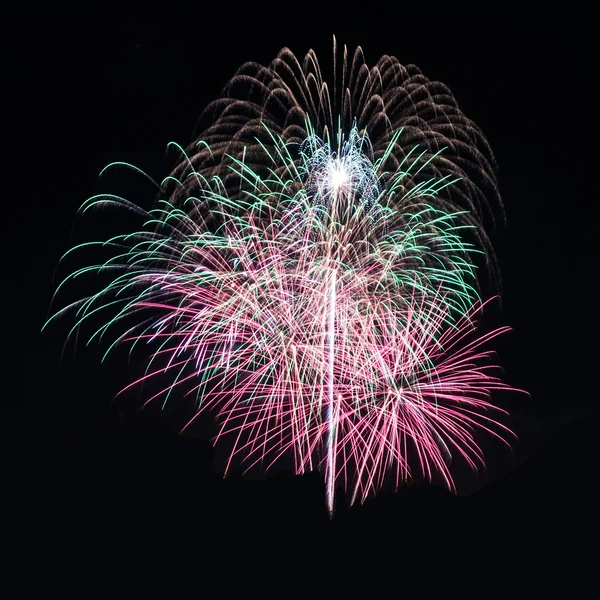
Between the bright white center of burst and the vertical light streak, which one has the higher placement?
the bright white center of burst

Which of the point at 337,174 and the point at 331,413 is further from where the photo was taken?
the point at 331,413

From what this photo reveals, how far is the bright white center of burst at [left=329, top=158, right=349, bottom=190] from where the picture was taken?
48.1ft

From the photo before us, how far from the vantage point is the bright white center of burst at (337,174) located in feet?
48.1

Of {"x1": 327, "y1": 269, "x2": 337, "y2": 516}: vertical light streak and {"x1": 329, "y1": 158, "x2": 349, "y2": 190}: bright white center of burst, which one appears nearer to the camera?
{"x1": 329, "y1": 158, "x2": 349, "y2": 190}: bright white center of burst

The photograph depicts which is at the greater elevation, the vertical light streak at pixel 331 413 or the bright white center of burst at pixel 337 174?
the bright white center of burst at pixel 337 174

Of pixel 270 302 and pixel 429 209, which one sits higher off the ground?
pixel 429 209

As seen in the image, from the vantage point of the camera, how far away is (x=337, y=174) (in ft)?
48.2

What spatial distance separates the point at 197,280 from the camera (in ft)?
49.0

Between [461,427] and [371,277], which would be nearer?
[371,277]

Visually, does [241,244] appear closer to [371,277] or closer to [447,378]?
[371,277]

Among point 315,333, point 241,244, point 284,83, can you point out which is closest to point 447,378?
point 315,333

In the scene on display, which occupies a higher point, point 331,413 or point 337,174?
point 337,174

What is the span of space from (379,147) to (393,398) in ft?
17.4

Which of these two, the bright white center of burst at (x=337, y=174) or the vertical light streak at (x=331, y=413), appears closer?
the bright white center of burst at (x=337, y=174)
